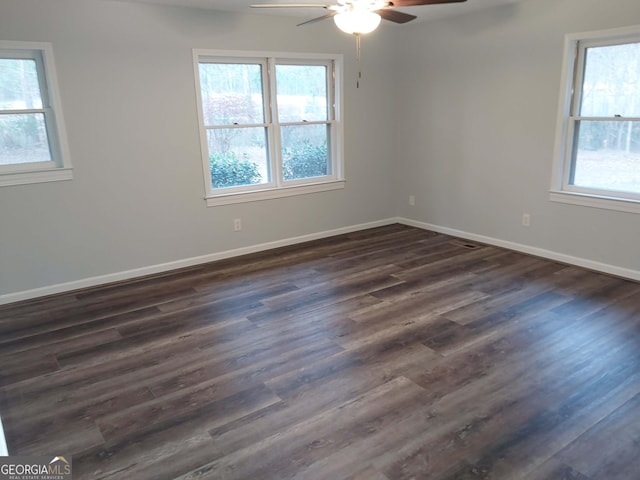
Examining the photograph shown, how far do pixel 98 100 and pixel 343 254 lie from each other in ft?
8.79

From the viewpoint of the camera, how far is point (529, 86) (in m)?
4.49

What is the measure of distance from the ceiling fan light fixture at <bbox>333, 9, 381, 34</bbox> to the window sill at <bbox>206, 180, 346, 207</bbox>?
2.40 m

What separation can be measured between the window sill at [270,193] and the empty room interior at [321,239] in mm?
23

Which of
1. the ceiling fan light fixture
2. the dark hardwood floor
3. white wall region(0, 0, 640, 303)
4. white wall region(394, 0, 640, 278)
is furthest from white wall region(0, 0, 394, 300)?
the ceiling fan light fixture

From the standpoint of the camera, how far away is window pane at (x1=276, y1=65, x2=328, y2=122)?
5008 mm

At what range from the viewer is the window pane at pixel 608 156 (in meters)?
3.98

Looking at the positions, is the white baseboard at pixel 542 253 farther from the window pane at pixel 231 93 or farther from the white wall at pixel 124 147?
the window pane at pixel 231 93

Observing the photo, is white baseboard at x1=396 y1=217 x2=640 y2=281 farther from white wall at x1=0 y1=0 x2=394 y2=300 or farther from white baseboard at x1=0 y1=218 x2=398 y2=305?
white wall at x1=0 y1=0 x2=394 y2=300

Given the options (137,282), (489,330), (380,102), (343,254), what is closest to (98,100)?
(137,282)

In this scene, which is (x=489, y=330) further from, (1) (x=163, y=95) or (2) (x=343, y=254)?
(1) (x=163, y=95)

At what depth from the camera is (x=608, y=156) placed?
4137 mm

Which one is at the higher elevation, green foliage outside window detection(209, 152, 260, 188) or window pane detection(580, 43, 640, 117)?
window pane detection(580, 43, 640, 117)
